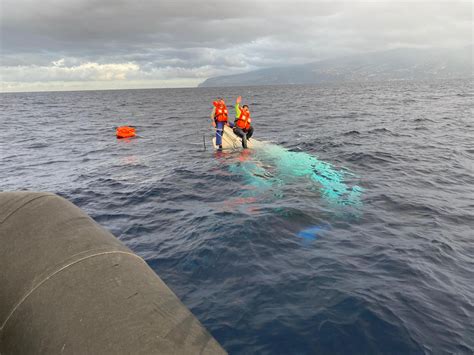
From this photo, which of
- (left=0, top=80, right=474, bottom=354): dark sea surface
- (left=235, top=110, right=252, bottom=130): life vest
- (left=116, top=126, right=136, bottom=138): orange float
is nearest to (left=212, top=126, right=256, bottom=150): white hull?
(left=0, top=80, right=474, bottom=354): dark sea surface

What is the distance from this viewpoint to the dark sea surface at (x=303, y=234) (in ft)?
17.2

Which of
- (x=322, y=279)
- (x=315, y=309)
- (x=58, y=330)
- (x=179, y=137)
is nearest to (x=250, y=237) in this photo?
(x=322, y=279)

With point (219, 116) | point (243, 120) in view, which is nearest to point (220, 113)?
point (219, 116)

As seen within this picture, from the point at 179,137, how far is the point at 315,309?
2344 centimetres

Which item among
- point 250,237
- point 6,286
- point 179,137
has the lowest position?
point 179,137

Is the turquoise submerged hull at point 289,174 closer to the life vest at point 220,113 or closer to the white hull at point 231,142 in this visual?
the white hull at point 231,142

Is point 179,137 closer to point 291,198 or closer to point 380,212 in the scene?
point 291,198

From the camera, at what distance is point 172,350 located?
86.4 inches

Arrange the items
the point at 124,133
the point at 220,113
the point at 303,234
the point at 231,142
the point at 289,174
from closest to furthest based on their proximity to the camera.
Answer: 1. the point at 303,234
2. the point at 289,174
3. the point at 220,113
4. the point at 231,142
5. the point at 124,133

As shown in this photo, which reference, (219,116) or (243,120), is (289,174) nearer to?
(243,120)

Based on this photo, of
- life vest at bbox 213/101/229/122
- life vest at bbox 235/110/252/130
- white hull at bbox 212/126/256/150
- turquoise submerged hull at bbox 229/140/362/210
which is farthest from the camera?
life vest at bbox 213/101/229/122

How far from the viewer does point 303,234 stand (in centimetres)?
842

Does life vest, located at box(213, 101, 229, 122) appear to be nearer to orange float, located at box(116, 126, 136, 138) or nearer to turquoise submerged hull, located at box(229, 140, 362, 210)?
turquoise submerged hull, located at box(229, 140, 362, 210)

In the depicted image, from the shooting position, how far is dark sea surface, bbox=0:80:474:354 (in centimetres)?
523
